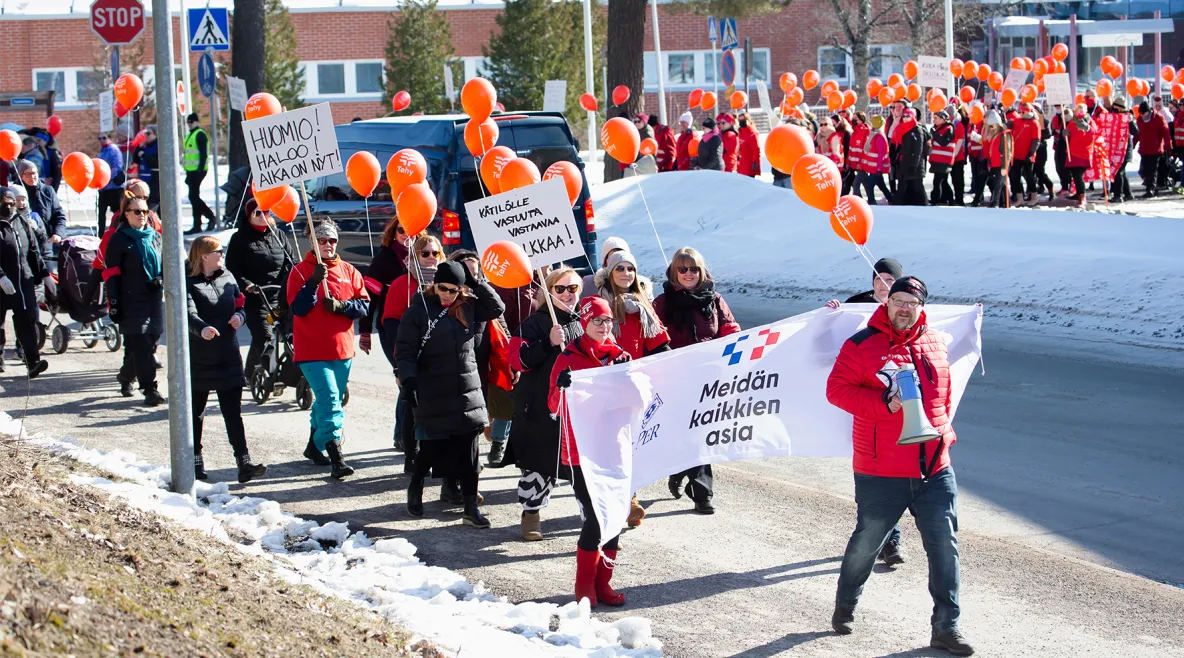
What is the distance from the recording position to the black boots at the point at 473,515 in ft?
26.2

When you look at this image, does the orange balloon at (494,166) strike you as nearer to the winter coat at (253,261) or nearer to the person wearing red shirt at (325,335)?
the person wearing red shirt at (325,335)

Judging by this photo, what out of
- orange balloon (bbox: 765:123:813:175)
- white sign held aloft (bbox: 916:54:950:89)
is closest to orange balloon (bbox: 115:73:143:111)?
orange balloon (bbox: 765:123:813:175)

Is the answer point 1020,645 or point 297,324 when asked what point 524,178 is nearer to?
point 297,324

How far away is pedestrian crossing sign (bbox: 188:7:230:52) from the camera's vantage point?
2138 cm

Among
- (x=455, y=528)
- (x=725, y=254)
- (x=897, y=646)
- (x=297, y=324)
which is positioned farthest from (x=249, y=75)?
(x=897, y=646)

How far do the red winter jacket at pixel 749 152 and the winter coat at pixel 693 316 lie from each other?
1802 centimetres

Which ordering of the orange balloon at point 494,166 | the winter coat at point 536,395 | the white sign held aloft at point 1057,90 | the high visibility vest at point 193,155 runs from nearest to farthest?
the winter coat at point 536,395 → the orange balloon at point 494,166 → the white sign held aloft at point 1057,90 → the high visibility vest at point 193,155

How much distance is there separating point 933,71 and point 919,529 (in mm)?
20745

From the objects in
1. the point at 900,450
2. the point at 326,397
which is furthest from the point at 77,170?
the point at 900,450

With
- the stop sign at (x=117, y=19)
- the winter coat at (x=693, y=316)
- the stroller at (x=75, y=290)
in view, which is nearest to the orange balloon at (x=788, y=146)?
the winter coat at (x=693, y=316)

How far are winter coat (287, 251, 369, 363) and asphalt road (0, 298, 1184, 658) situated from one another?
845 millimetres

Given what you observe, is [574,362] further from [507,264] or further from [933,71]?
[933,71]

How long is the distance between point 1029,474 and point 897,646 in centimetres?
313

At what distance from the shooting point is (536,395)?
7527 mm
